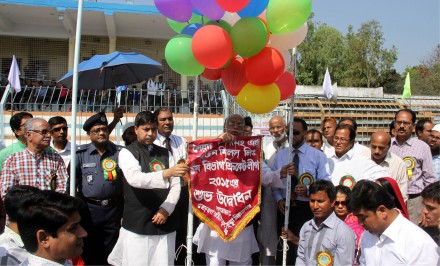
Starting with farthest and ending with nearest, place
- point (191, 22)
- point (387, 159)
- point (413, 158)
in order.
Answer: point (413, 158), point (387, 159), point (191, 22)

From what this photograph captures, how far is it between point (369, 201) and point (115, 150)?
2656 millimetres

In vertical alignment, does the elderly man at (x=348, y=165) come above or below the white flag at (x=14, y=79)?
below

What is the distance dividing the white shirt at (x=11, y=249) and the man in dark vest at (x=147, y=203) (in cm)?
108

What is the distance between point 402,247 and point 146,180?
1.93 meters

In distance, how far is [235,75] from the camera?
353 cm

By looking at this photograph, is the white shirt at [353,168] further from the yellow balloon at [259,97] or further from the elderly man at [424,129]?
the elderly man at [424,129]

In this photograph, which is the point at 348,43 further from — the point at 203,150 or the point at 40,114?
the point at 203,150

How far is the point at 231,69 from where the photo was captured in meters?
3.54

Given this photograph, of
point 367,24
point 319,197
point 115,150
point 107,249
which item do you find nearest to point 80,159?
point 115,150

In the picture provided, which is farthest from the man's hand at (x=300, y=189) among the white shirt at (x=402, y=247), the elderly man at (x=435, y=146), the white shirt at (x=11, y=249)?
the white shirt at (x=11, y=249)

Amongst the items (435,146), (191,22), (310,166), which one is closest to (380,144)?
(310,166)

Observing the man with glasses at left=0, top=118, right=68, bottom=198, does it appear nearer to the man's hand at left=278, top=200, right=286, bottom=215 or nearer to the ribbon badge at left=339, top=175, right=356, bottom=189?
the man's hand at left=278, top=200, right=286, bottom=215

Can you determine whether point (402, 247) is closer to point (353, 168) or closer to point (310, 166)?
point (353, 168)

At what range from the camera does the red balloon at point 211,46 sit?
9.95 ft
